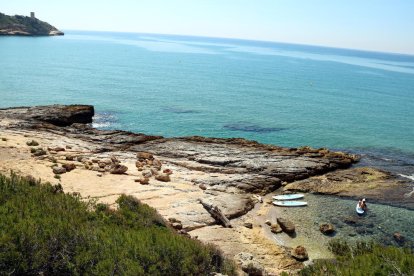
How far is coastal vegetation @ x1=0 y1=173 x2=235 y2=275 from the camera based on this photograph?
11.3 meters

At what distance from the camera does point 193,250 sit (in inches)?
530

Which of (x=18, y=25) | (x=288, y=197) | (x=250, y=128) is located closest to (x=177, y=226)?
(x=288, y=197)

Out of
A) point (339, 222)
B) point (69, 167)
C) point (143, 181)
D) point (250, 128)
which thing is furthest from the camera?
point (250, 128)

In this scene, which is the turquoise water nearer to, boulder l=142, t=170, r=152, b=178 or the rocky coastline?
the rocky coastline

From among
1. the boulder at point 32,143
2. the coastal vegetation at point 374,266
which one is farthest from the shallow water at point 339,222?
the boulder at point 32,143

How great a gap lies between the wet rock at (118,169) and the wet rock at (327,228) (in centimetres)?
1411

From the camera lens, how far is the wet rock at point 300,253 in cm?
1808

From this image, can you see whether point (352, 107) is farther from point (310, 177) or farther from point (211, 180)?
point (211, 180)

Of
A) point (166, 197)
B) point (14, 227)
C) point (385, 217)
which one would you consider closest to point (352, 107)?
point (385, 217)

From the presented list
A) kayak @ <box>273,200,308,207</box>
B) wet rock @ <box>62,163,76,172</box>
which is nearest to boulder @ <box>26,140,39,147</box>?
wet rock @ <box>62,163,76,172</box>

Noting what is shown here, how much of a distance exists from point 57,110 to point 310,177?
96.3ft

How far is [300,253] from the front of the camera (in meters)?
18.3

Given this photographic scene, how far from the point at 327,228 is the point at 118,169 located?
48.4 feet

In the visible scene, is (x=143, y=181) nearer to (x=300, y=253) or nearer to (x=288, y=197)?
(x=288, y=197)
